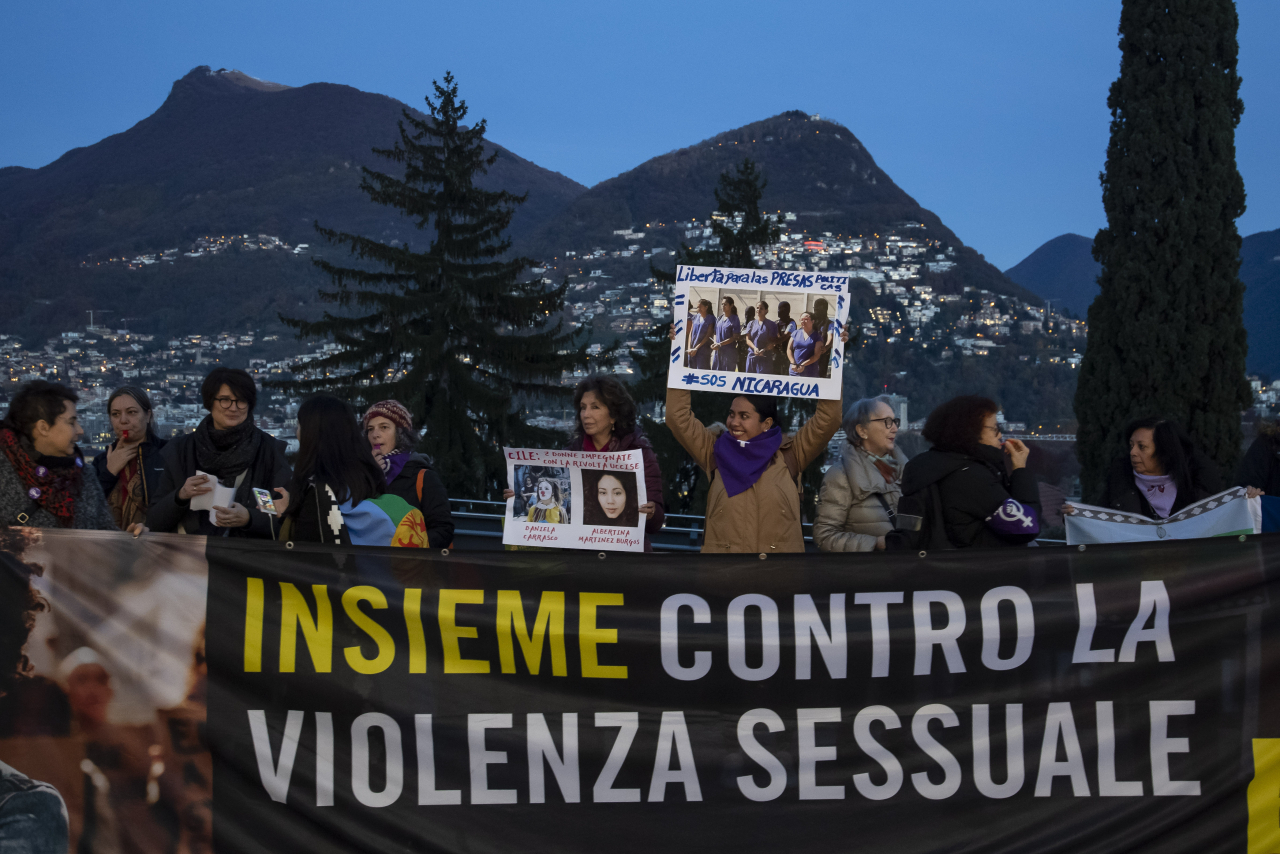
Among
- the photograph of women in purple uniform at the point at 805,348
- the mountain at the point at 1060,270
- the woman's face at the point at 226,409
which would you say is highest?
the mountain at the point at 1060,270

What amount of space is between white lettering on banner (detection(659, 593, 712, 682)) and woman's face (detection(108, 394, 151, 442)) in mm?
3111

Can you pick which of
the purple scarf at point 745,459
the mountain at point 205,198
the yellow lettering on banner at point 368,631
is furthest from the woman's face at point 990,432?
the mountain at point 205,198

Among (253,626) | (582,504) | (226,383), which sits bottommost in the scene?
(253,626)

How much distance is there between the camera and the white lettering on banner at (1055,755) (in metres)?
3.21

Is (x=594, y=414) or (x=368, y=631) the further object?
(x=594, y=414)

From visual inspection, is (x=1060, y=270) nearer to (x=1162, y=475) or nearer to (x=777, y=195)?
(x=777, y=195)

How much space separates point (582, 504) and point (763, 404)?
98 centimetres

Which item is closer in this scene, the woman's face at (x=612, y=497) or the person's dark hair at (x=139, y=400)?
the woman's face at (x=612, y=497)

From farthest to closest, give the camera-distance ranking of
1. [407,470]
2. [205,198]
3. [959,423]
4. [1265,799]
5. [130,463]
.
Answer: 1. [205,198]
2. [130,463]
3. [407,470]
4. [959,423]
5. [1265,799]

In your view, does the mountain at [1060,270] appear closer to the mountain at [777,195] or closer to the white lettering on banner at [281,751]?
the mountain at [777,195]

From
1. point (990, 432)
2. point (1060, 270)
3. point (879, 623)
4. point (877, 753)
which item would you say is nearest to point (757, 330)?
point (990, 432)

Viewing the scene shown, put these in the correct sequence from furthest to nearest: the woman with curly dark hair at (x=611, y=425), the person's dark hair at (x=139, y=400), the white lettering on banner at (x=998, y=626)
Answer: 1. the person's dark hair at (x=139, y=400)
2. the woman with curly dark hair at (x=611, y=425)
3. the white lettering on banner at (x=998, y=626)

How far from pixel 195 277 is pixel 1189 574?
7848cm

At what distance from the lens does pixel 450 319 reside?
24.1 metres
